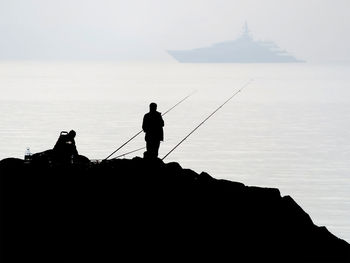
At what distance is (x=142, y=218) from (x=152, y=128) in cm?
356

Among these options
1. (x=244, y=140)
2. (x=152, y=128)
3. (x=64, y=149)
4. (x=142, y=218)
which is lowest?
(x=142, y=218)

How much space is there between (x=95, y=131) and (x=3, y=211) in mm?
51146

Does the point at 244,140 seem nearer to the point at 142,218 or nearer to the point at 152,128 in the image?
the point at 152,128

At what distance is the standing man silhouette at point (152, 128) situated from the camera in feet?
56.6

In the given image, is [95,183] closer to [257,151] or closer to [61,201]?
[61,201]

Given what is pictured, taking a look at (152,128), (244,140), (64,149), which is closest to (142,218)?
(64,149)

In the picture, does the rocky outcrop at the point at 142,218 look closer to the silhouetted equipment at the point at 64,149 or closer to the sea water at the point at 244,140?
the silhouetted equipment at the point at 64,149

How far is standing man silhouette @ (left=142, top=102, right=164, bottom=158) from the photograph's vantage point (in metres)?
17.3

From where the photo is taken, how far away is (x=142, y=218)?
14.2 metres

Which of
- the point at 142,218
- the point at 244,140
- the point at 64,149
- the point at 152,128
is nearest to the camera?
the point at 142,218

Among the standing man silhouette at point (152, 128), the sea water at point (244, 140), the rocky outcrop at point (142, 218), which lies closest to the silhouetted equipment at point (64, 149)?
the rocky outcrop at point (142, 218)

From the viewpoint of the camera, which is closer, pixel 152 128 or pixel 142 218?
pixel 142 218

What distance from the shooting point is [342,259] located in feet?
51.3

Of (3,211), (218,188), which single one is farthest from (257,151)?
(3,211)
